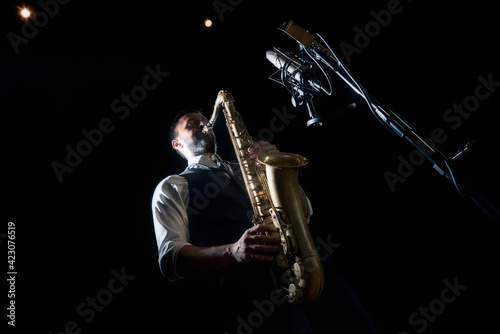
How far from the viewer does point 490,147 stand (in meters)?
2.30

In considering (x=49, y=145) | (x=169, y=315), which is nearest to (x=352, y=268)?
(x=169, y=315)

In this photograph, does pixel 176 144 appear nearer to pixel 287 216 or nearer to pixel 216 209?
pixel 216 209

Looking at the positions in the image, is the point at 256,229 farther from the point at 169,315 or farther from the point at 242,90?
the point at 242,90

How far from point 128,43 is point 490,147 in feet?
12.3

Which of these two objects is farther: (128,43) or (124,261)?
(128,43)

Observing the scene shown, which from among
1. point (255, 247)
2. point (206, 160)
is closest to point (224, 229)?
point (255, 247)

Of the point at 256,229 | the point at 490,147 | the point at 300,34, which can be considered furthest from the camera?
the point at 490,147

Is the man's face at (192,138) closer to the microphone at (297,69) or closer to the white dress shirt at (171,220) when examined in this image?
Answer: the white dress shirt at (171,220)

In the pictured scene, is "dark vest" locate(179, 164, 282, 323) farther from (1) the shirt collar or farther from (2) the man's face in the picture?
(2) the man's face

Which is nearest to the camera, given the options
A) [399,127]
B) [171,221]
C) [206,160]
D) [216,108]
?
[399,127]

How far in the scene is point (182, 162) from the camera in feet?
10.7

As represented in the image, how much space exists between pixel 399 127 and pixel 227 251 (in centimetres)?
106

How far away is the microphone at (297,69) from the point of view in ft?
5.87

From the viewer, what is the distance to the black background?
246cm
